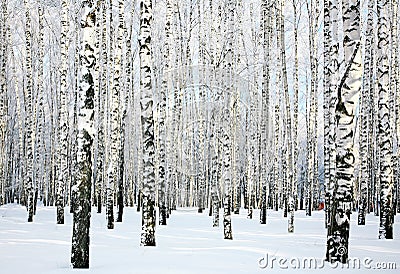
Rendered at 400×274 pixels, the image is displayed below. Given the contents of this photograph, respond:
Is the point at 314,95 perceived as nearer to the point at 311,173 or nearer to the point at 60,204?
the point at 311,173

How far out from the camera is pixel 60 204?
53.0ft

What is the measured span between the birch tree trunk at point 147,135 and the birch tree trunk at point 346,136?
12.7ft

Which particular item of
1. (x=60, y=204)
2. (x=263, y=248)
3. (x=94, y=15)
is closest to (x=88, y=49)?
(x=94, y=15)

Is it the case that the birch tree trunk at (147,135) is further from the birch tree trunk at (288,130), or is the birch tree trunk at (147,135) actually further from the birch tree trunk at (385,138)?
the birch tree trunk at (385,138)

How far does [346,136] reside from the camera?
316 inches

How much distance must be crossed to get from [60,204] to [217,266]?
10.2 meters

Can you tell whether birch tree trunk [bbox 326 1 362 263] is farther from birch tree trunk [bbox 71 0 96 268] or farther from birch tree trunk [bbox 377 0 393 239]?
birch tree trunk [bbox 377 0 393 239]

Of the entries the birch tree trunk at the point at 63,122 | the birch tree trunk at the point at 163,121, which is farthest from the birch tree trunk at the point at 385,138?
the birch tree trunk at the point at 63,122

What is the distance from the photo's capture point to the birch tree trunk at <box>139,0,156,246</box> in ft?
32.8

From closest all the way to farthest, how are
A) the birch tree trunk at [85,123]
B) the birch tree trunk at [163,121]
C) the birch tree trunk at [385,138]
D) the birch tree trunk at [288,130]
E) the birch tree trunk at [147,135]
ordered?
1. the birch tree trunk at [85,123]
2. the birch tree trunk at [147,135]
3. the birch tree trunk at [385,138]
4. the birch tree trunk at [163,121]
5. the birch tree trunk at [288,130]

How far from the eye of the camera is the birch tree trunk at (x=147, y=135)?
1000 cm

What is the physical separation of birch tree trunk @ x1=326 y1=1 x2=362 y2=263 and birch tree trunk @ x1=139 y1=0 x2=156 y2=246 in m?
3.89

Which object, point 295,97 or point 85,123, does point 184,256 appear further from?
point 295,97

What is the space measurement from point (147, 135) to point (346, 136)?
4.27m
